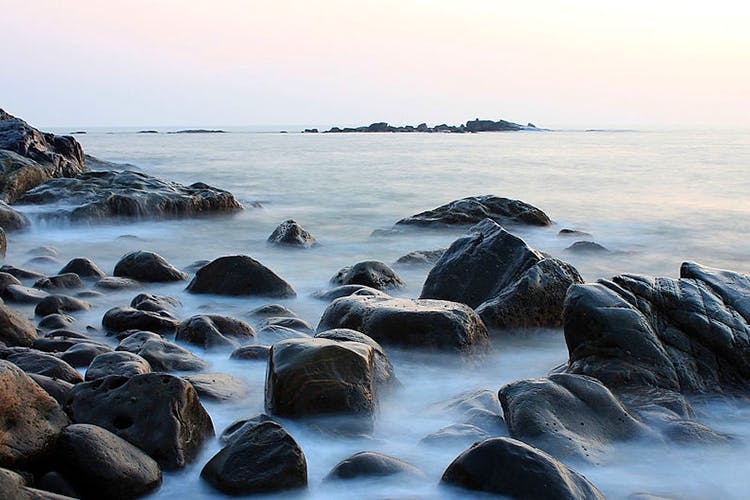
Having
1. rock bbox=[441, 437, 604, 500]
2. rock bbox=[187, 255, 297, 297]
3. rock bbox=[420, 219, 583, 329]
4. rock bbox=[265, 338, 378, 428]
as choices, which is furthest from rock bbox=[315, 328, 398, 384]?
rock bbox=[187, 255, 297, 297]

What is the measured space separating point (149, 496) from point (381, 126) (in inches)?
3116

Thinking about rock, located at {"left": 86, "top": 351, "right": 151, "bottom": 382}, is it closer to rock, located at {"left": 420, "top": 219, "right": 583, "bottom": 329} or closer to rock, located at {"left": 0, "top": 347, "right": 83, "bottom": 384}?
rock, located at {"left": 0, "top": 347, "right": 83, "bottom": 384}

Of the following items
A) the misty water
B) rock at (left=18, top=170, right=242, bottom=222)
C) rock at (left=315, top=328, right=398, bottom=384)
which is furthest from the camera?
rock at (left=18, top=170, right=242, bottom=222)

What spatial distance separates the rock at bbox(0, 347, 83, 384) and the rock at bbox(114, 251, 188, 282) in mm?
3325

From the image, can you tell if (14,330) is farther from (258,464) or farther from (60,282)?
(258,464)

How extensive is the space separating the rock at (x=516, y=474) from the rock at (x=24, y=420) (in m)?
1.53

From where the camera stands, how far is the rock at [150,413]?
3.03 metres

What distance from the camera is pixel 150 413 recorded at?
3.08 metres

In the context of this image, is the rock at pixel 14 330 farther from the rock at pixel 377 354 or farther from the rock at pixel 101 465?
the rock at pixel 101 465

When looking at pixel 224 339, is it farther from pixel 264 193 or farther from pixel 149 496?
pixel 264 193

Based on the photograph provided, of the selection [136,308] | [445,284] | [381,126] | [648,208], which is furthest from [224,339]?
[381,126]

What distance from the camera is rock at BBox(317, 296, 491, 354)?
4.73m

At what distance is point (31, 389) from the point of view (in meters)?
2.86

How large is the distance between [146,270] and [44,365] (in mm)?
3518
